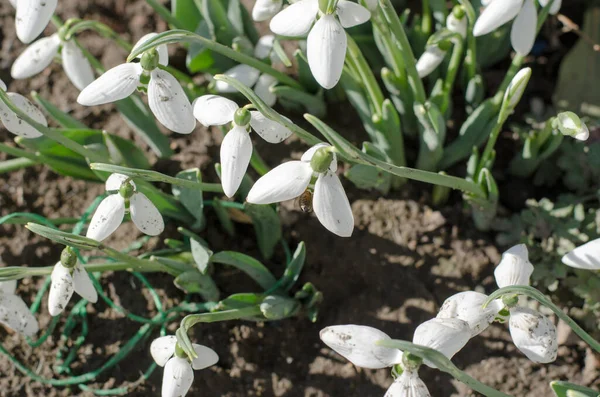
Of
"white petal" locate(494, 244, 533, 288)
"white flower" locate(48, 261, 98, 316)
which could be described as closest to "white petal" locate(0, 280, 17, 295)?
"white flower" locate(48, 261, 98, 316)

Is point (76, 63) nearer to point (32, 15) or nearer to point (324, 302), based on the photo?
point (32, 15)

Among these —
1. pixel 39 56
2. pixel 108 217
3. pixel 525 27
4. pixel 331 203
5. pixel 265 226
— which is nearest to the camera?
pixel 331 203

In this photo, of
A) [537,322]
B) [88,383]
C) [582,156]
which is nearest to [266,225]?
[88,383]

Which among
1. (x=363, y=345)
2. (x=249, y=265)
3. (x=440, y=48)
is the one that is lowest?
(x=249, y=265)

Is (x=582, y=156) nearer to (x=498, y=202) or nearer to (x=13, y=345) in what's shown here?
(x=498, y=202)

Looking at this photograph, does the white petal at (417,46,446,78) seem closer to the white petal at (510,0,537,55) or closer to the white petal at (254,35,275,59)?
the white petal at (510,0,537,55)

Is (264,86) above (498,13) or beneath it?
beneath

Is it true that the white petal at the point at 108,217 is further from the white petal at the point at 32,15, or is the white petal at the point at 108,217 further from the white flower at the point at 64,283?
the white petal at the point at 32,15

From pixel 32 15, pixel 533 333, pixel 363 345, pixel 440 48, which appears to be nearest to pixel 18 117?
pixel 32 15
